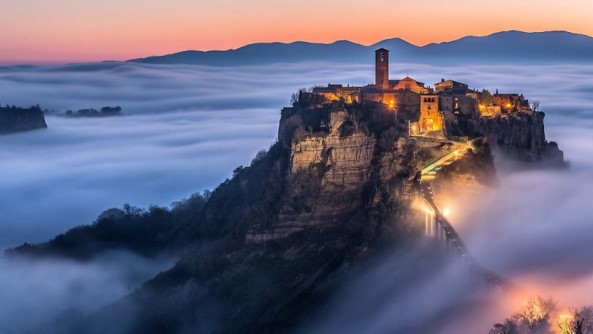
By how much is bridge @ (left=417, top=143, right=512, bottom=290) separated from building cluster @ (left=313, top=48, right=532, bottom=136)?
2.77 m

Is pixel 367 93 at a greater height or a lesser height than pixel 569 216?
greater

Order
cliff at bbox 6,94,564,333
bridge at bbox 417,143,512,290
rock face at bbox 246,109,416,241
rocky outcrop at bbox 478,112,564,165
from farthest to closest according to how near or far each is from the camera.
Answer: rocky outcrop at bbox 478,112,564,165, rock face at bbox 246,109,416,241, cliff at bbox 6,94,564,333, bridge at bbox 417,143,512,290

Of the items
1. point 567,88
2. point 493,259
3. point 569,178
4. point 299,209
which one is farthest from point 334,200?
point 567,88

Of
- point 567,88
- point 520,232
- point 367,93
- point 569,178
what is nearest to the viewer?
point 520,232

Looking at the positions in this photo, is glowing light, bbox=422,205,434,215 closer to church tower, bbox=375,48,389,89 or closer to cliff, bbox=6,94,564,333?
cliff, bbox=6,94,564,333

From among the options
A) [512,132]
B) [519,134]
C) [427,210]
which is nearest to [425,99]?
[512,132]

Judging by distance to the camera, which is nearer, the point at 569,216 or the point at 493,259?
the point at 493,259

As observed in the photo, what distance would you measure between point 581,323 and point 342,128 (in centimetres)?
2761

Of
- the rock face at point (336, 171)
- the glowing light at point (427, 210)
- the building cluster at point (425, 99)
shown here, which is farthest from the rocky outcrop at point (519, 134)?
the glowing light at point (427, 210)

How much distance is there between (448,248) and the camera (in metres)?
55.8

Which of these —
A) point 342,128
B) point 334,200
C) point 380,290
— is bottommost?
point 380,290

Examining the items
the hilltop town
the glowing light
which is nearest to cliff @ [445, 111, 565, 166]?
the hilltop town

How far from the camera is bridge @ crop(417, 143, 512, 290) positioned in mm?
51188

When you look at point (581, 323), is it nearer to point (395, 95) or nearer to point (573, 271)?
point (573, 271)
